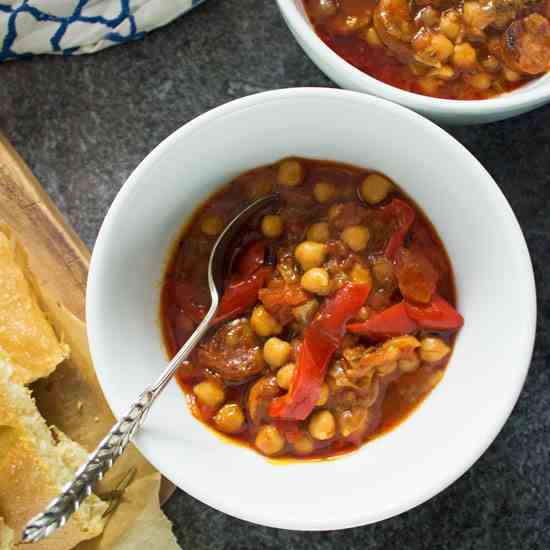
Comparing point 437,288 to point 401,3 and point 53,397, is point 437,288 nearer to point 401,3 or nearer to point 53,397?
point 401,3

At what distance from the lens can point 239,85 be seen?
2.30 m

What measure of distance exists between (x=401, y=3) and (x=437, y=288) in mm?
656

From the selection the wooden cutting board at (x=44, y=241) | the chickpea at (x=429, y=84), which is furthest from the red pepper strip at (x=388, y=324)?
the wooden cutting board at (x=44, y=241)

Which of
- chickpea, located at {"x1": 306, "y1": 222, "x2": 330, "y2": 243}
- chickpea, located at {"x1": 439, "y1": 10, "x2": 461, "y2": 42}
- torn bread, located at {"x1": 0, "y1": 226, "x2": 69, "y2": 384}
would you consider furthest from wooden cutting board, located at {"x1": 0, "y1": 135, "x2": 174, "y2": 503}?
chickpea, located at {"x1": 439, "y1": 10, "x2": 461, "y2": 42}

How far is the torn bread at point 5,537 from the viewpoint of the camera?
208cm

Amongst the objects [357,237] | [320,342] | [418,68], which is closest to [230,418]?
[320,342]

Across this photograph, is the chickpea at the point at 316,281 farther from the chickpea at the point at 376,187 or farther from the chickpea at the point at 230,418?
the chickpea at the point at 230,418

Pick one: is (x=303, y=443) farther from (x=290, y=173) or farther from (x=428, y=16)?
(x=428, y=16)

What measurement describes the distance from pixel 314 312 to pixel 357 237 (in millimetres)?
195

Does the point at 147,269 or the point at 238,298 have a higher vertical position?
the point at 147,269

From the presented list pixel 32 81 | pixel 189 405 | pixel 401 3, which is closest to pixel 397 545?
pixel 189 405

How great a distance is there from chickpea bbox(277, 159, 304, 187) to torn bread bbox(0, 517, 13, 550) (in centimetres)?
104

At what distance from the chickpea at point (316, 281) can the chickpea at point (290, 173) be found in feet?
0.70

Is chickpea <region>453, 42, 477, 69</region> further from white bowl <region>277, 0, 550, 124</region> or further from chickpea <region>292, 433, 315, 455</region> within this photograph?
chickpea <region>292, 433, 315, 455</region>
